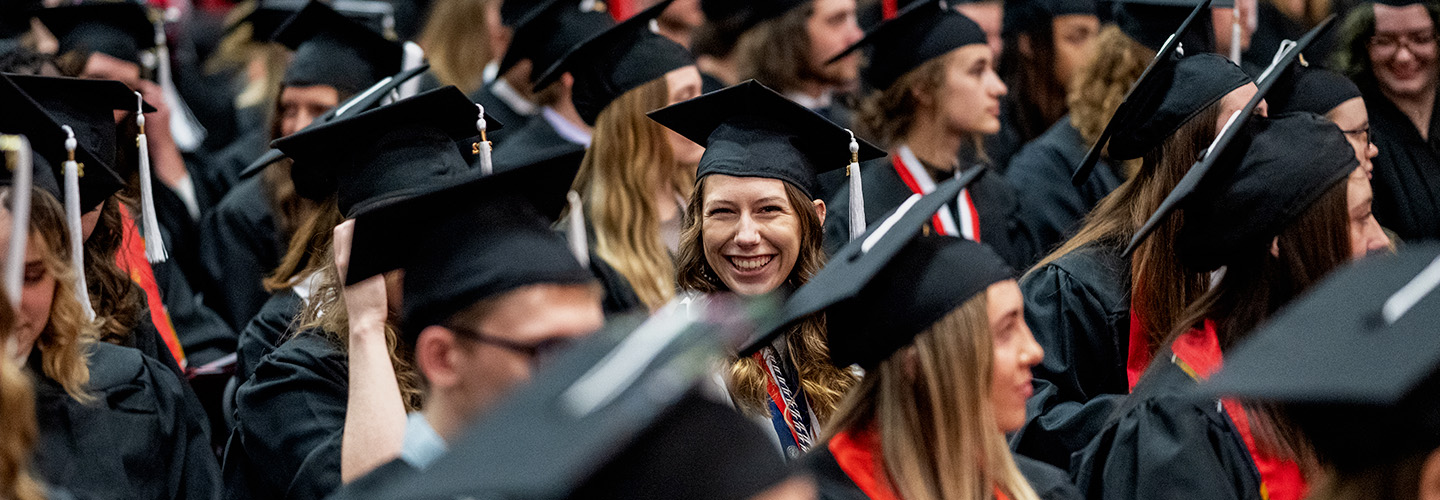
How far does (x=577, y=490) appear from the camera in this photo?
6.08 feet

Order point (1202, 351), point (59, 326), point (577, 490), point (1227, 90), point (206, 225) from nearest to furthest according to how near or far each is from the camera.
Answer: point (577, 490) → point (59, 326) → point (1202, 351) → point (1227, 90) → point (206, 225)

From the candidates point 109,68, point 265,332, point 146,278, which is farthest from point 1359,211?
point 109,68

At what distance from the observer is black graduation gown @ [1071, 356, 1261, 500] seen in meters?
2.78

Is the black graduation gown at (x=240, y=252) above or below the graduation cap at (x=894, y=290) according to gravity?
below

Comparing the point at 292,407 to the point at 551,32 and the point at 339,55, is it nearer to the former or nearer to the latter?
the point at 339,55

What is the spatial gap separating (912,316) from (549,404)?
0.86 m

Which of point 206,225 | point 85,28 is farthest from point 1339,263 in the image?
point 85,28

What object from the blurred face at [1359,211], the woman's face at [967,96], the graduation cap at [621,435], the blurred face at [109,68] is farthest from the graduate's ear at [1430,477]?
the blurred face at [109,68]

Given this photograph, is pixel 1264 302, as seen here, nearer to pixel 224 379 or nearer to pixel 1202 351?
pixel 1202 351

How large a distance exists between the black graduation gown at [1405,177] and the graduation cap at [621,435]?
4004mm

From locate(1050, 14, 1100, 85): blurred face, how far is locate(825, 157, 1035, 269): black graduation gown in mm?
→ 1227

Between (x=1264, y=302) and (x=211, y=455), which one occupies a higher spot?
A: (x=1264, y=302)

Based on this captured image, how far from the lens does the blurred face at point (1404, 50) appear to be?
208 inches

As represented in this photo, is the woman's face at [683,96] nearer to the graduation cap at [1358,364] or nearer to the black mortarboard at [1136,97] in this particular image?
the black mortarboard at [1136,97]
